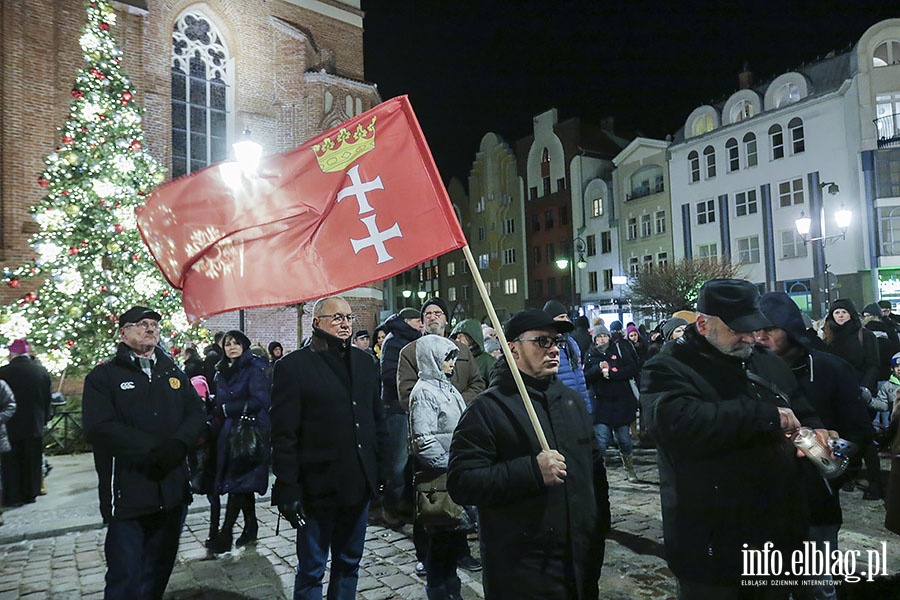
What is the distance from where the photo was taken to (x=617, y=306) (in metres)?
40.5

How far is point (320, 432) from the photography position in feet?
13.2

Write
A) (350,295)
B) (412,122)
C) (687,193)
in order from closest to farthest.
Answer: (412,122)
(350,295)
(687,193)

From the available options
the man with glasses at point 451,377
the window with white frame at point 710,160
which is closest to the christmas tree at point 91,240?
the man with glasses at point 451,377

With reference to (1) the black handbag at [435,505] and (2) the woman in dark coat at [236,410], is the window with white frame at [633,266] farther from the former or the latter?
(1) the black handbag at [435,505]

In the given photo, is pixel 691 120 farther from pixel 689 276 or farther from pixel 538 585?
pixel 538 585

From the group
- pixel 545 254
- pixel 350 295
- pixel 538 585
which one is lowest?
pixel 538 585

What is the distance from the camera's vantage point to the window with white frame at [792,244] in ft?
109

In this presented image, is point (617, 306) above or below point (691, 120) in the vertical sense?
below

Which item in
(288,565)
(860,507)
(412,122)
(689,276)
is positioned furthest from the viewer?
(689,276)

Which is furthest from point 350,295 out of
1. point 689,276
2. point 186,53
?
point 689,276

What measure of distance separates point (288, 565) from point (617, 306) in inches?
1467

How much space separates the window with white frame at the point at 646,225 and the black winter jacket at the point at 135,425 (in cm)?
4059

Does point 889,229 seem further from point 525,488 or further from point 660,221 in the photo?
point 525,488

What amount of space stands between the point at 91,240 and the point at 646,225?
36.3 meters
